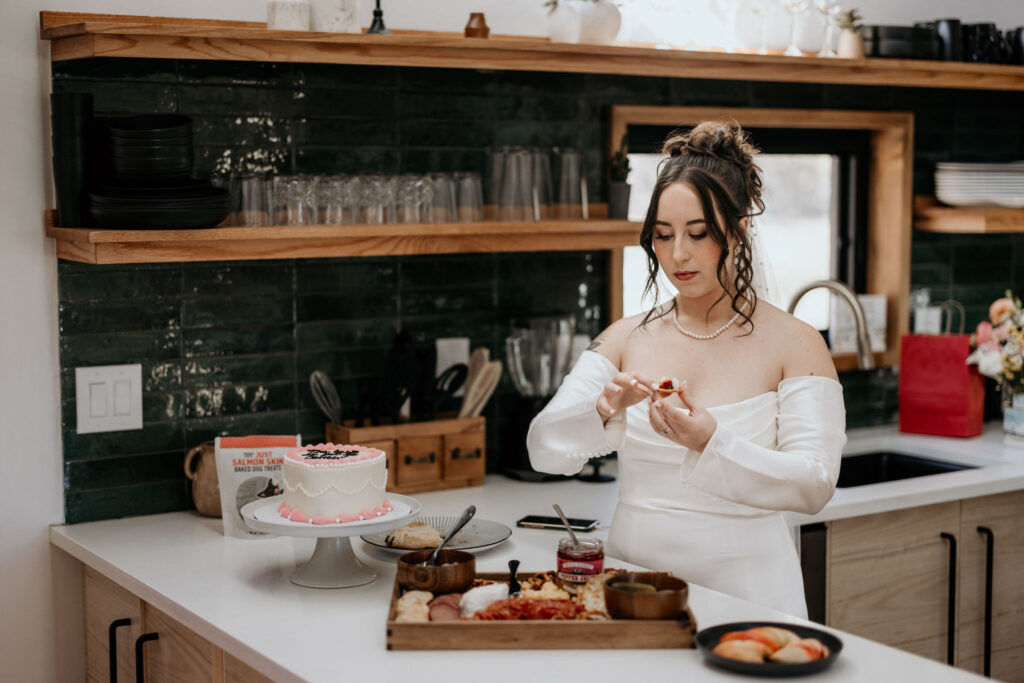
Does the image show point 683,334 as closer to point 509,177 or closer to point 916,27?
point 509,177

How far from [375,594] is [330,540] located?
0.14m

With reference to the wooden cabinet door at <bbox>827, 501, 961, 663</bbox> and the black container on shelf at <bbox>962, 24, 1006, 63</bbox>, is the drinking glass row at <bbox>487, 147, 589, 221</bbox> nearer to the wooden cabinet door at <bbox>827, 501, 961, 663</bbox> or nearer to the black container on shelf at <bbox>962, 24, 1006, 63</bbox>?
the wooden cabinet door at <bbox>827, 501, 961, 663</bbox>

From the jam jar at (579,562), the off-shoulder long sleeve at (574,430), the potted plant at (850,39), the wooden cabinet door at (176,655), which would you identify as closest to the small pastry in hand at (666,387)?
the off-shoulder long sleeve at (574,430)

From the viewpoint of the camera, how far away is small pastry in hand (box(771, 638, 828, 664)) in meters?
1.71

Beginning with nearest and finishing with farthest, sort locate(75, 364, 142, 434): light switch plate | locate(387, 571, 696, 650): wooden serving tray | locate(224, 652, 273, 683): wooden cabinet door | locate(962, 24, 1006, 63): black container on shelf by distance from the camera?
locate(387, 571, 696, 650): wooden serving tray → locate(224, 652, 273, 683): wooden cabinet door → locate(75, 364, 142, 434): light switch plate → locate(962, 24, 1006, 63): black container on shelf

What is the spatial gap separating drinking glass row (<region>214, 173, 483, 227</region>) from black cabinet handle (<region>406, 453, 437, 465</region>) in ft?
1.92

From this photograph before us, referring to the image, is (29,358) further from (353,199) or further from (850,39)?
(850,39)

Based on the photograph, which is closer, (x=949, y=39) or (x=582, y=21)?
(x=582, y=21)

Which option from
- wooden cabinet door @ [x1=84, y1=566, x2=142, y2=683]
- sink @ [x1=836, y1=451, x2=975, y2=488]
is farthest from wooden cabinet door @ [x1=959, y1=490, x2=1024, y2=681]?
wooden cabinet door @ [x1=84, y1=566, x2=142, y2=683]

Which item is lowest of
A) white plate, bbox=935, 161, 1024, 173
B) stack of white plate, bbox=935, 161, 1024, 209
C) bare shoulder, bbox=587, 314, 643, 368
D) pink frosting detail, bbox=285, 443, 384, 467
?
pink frosting detail, bbox=285, 443, 384, 467

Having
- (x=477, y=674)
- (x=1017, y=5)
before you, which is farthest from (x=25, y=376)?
(x=1017, y=5)

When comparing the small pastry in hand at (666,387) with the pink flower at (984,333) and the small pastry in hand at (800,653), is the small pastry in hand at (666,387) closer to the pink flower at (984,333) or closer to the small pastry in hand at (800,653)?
the small pastry in hand at (800,653)

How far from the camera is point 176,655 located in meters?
2.29

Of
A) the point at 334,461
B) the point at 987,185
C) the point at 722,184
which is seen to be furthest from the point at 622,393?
the point at 987,185
